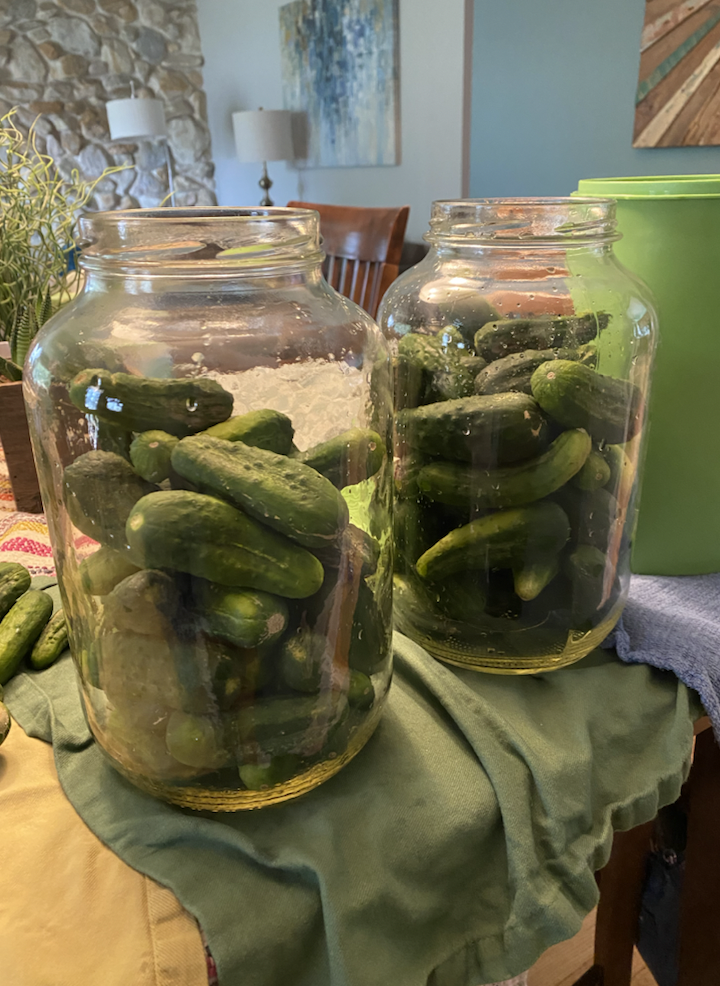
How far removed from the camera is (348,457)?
45cm

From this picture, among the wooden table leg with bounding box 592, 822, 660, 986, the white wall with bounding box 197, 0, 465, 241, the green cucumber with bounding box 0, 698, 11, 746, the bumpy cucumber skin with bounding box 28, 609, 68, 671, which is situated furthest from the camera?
the white wall with bounding box 197, 0, 465, 241

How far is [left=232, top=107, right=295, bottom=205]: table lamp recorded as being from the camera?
3.49 metres

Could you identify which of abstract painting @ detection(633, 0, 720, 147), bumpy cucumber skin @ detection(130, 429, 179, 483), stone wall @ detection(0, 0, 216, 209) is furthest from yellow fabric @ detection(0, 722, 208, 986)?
stone wall @ detection(0, 0, 216, 209)

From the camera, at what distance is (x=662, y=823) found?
75cm

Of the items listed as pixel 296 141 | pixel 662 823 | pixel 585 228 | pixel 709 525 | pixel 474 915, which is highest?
pixel 296 141

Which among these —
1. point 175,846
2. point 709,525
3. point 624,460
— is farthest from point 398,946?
point 709,525

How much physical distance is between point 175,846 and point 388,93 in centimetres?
307

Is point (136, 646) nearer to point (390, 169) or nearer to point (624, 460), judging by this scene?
point (624, 460)

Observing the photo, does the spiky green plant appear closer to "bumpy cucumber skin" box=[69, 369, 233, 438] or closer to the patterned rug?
the patterned rug

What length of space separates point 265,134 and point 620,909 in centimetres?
361

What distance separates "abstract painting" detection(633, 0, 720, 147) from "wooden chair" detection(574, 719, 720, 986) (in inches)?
60.9

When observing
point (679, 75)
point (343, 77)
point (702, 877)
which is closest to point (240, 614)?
point (702, 877)

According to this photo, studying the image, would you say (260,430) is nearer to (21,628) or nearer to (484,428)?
(484,428)

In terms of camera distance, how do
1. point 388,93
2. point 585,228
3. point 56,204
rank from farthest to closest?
point 388,93
point 56,204
point 585,228
